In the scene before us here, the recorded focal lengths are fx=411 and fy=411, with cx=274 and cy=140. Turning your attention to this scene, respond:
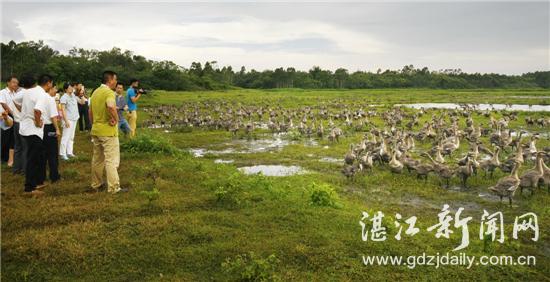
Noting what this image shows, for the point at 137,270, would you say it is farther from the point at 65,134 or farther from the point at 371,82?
the point at 371,82

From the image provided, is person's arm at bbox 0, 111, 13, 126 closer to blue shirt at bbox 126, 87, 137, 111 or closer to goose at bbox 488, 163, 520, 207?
blue shirt at bbox 126, 87, 137, 111

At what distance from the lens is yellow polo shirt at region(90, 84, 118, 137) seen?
981 centimetres

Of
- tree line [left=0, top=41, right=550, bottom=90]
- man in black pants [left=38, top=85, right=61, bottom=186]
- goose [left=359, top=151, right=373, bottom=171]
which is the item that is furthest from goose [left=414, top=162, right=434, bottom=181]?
tree line [left=0, top=41, right=550, bottom=90]

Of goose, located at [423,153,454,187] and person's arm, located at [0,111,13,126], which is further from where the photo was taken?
goose, located at [423,153,454,187]

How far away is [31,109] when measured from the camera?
32.7 ft

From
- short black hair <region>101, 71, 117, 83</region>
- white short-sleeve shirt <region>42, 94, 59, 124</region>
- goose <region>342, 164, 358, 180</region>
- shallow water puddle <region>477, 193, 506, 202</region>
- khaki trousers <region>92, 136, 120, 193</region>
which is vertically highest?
short black hair <region>101, 71, 117, 83</region>

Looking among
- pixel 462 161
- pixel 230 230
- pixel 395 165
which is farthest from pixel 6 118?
pixel 462 161

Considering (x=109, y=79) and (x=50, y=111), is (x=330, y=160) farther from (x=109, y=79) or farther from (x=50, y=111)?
(x=50, y=111)

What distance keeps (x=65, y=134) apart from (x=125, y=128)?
4.07 meters

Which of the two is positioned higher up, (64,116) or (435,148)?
(64,116)

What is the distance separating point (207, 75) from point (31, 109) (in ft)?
284

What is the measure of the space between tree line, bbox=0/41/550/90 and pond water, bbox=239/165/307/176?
57.7m

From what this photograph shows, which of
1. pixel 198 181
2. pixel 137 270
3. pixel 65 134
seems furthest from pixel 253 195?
pixel 65 134

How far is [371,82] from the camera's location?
108 metres
